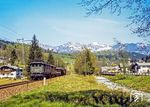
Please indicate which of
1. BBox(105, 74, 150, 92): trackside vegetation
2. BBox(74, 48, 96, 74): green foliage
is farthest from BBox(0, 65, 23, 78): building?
BBox(105, 74, 150, 92): trackside vegetation

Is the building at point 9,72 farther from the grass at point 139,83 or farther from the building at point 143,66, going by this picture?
the building at point 143,66

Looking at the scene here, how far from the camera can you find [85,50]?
417ft

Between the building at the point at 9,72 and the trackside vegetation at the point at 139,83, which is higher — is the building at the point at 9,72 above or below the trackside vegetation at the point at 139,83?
above

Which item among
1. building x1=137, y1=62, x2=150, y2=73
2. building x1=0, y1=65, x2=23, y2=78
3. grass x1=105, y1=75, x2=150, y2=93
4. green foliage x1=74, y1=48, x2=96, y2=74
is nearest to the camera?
grass x1=105, y1=75, x2=150, y2=93

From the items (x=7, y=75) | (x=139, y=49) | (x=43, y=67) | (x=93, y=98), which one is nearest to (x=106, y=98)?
(x=93, y=98)

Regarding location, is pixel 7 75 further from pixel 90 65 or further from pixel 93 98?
pixel 93 98

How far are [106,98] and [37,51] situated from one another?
105m

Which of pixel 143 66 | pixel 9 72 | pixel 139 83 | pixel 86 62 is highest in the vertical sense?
pixel 86 62

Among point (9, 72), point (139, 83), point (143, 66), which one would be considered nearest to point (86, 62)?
point (9, 72)

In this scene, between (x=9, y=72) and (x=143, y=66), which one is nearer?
(x=9, y=72)

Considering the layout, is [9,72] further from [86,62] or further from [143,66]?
[143,66]

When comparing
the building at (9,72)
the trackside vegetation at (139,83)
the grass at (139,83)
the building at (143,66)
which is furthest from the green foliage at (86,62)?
the building at (143,66)

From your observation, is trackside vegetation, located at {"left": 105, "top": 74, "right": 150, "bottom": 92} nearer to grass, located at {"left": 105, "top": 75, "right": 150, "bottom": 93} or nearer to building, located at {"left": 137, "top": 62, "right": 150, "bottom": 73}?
grass, located at {"left": 105, "top": 75, "right": 150, "bottom": 93}

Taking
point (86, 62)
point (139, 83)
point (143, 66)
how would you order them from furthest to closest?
1. point (143, 66)
2. point (86, 62)
3. point (139, 83)
